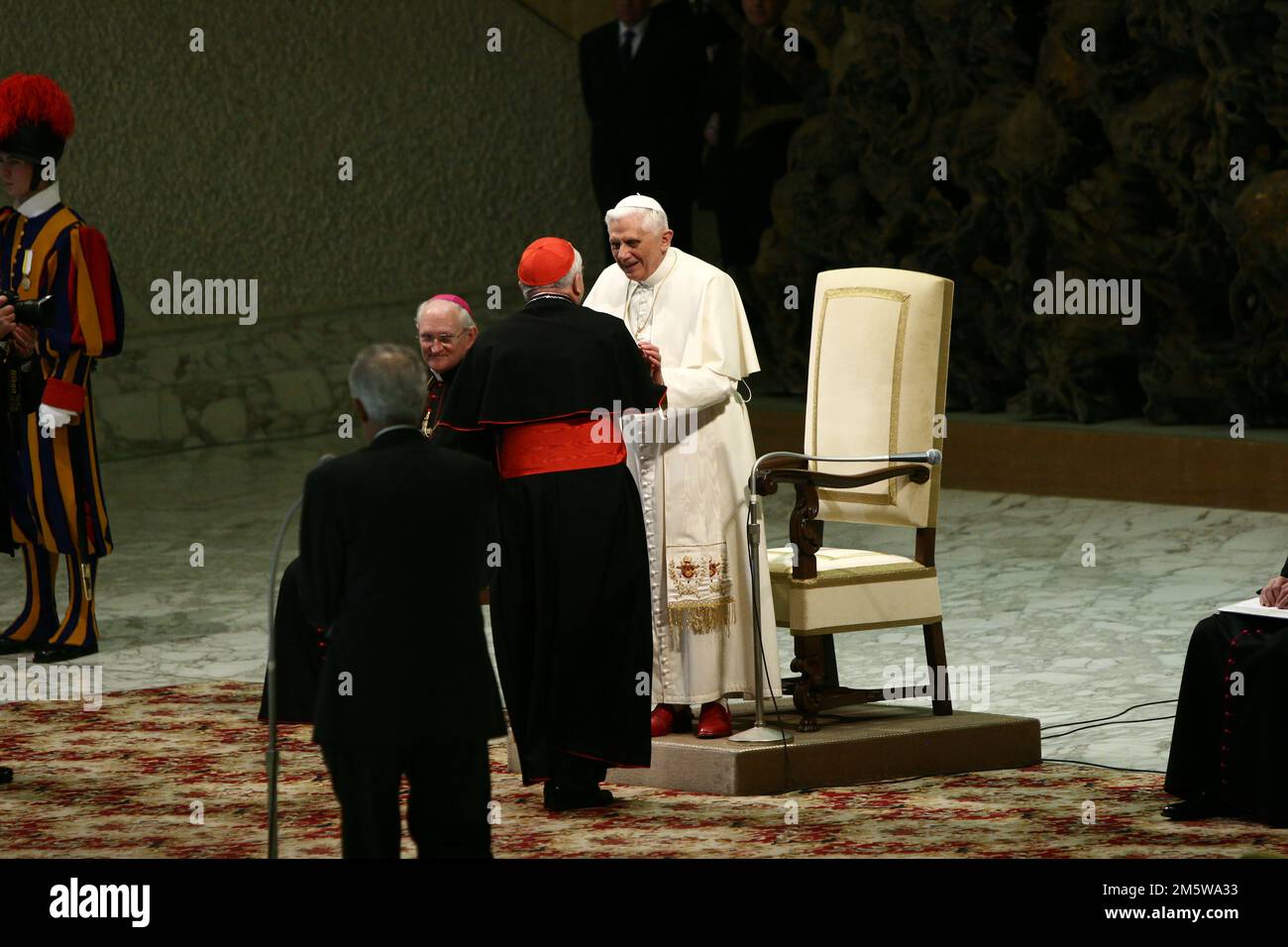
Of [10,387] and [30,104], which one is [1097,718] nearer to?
[10,387]

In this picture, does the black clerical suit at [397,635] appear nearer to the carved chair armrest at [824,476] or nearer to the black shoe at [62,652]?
the carved chair armrest at [824,476]

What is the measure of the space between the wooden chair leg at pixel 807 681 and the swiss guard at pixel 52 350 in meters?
2.82

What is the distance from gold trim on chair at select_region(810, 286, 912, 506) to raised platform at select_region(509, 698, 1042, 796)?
61 cm

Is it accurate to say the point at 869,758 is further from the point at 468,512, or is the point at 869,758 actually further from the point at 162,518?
the point at 162,518

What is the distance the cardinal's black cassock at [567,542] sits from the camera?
5.61 meters

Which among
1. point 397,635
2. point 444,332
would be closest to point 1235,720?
point 397,635

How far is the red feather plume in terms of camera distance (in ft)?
25.2

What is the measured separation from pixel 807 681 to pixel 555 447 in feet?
3.16

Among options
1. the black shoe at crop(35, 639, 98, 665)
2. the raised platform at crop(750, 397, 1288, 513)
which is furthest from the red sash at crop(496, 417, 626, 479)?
Result: the raised platform at crop(750, 397, 1288, 513)

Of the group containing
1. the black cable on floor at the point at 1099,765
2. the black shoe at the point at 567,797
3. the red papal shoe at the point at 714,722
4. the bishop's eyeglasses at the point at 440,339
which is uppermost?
the bishop's eyeglasses at the point at 440,339

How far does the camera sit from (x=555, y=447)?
18.6ft

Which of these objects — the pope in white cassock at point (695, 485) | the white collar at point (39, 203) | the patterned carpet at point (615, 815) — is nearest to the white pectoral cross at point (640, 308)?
the pope in white cassock at point (695, 485)

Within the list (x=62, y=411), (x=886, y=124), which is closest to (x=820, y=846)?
(x=62, y=411)
